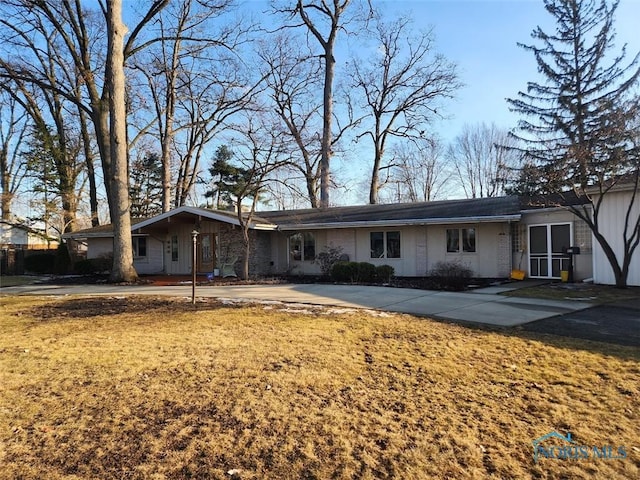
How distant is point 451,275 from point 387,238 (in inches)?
138

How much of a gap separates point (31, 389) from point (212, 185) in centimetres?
2964

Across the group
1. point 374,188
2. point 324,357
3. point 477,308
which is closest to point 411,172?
point 374,188

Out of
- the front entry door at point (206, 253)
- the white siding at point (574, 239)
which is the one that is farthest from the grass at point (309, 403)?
the front entry door at point (206, 253)

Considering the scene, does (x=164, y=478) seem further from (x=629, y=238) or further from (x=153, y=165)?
(x=153, y=165)

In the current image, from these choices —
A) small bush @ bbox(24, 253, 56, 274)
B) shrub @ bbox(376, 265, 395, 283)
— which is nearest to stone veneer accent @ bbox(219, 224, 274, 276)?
shrub @ bbox(376, 265, 395, 283)

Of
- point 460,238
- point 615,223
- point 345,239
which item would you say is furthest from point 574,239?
point 345,239

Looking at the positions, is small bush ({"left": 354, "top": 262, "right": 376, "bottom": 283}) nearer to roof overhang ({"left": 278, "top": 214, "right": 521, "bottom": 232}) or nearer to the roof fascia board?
roof overhang ({"left": 278, "top": 214, "right": 521, "bottom": 232})

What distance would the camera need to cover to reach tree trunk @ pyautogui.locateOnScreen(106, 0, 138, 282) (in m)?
14.6

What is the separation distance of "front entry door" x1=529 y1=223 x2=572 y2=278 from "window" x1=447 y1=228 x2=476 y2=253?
1944 millimetres

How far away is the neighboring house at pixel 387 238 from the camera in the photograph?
13.8m

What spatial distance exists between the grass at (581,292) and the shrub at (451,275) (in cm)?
174

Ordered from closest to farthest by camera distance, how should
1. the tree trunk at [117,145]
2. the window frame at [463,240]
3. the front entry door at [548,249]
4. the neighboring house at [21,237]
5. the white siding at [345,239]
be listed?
the front entry door at [548,249] → the tree trunk at [117,145] → the window frame at [463,240] → the white siding at [345,239] → the neighboring house at [21,237]

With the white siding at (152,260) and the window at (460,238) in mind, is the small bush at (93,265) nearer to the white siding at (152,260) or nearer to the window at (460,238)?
the white siding at (152,260)

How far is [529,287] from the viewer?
38.3 feet
